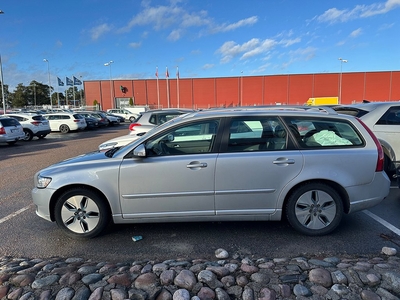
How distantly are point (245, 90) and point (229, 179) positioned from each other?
191 feet

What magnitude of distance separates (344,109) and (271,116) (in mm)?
3869

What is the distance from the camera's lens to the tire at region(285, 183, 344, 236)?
3.44 meters

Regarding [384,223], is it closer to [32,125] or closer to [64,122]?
[32,125]

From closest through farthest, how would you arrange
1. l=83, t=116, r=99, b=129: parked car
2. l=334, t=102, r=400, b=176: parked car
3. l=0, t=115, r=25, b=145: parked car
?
1. l=334, t=102, r=400, b=176: parked car
2. l=0, t=115, r=25, b=145: parked car
3. l=83, t=116, r=99, b=129: parked car

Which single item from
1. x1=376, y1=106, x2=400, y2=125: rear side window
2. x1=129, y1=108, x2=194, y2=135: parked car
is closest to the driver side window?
x1=376, y1=106, x2=400, y2=125: rear side window

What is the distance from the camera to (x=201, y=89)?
6059 centimetres

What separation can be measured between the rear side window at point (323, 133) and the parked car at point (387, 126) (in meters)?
2.62

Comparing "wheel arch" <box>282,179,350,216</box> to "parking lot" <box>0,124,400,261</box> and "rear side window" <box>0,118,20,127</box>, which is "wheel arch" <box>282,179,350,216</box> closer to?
"parking lot" <box>0,124,400,261</box>

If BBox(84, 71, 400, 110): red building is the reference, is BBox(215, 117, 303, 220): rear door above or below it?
below

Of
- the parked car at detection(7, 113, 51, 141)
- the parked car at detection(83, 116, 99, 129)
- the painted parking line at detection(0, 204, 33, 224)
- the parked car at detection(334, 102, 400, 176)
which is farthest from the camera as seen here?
the parked car at detection(83, 116, 99, 129)

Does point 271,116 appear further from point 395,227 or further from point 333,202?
point 395,227

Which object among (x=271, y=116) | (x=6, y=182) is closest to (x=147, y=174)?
(x=271, y=116)

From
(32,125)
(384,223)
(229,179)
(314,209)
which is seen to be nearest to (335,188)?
(314,209)

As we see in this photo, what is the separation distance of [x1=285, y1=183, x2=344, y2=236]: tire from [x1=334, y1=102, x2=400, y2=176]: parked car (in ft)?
10.00
